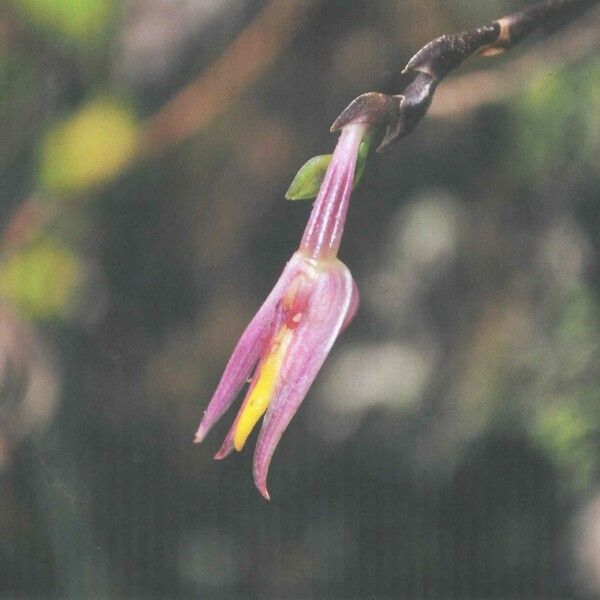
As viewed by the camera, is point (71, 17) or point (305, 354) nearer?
point (305, 354)

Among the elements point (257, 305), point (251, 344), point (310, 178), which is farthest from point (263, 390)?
point (257, 305)

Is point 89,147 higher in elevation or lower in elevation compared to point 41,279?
higher

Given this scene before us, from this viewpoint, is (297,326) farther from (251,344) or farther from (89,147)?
(89,147)

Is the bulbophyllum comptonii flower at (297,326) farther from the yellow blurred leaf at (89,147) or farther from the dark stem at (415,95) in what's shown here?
the yellow blurred leaf at (89,147)

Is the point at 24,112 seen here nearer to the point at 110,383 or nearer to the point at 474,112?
the point at 110,383

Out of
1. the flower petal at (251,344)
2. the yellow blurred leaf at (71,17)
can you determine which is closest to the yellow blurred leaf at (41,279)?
the yellow blurred leaf at (71,17)

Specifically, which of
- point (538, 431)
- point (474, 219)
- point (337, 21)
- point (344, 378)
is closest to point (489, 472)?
point (538, 431)
